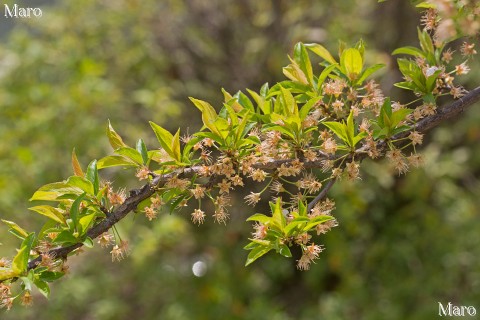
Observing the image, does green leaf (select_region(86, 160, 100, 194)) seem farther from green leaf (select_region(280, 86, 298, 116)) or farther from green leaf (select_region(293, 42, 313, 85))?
green leaf (select_region(293, 42, 313, 85))

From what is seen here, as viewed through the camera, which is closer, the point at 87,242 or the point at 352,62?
the point at 87,242

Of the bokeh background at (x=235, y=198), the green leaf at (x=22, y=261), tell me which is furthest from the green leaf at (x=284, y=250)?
the bokeh background at (x=235, y=198)

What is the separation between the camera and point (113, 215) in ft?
4.32

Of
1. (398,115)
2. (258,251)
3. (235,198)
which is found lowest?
(235,198)

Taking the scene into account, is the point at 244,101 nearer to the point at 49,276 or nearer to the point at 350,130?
the point at 350,130

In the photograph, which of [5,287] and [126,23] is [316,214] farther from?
[126,23]

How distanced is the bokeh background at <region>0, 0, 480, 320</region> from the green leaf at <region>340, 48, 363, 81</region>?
1.92 m

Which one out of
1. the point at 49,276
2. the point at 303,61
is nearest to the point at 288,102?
the point at 303,61

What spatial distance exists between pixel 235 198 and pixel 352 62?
2.78 metres

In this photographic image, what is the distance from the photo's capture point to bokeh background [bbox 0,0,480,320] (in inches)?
140

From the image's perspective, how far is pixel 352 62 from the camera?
150 centimetres

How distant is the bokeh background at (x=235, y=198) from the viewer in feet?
11.6

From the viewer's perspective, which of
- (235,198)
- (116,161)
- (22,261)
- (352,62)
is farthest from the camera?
(235,198)

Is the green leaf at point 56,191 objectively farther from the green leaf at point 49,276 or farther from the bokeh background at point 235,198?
the bokeh background at point 235,198
